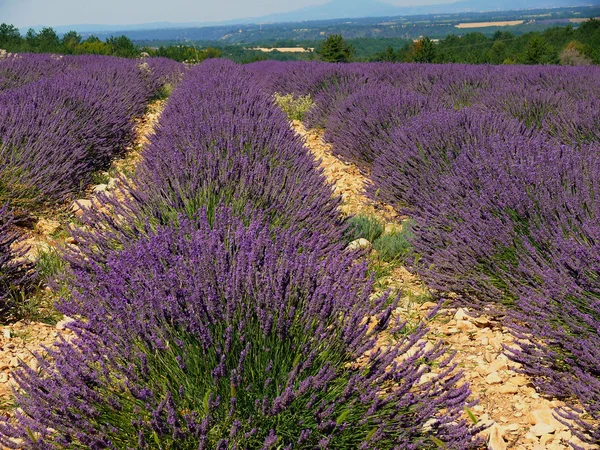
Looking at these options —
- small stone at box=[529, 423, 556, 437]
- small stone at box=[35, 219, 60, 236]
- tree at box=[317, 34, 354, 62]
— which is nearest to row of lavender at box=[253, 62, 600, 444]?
small stone at box=[529, 423, 556, 437]

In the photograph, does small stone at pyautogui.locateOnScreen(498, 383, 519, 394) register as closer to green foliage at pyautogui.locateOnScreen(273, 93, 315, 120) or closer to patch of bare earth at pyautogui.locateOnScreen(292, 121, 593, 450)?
patch of bare earth at pyautogui.locateOnScreen(292, 121, 593, 450)

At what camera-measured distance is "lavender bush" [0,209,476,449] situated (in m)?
1.41

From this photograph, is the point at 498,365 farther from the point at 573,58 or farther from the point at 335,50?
the point at 573,58

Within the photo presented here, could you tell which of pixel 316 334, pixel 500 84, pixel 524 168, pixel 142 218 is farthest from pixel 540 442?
pixel 500 84

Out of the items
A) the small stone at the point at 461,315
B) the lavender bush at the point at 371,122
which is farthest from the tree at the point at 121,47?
the small stone at the point at 461,315

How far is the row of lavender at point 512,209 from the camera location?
Answer: 2113mm

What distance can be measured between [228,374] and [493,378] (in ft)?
4.26

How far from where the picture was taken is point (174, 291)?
5.30 feet

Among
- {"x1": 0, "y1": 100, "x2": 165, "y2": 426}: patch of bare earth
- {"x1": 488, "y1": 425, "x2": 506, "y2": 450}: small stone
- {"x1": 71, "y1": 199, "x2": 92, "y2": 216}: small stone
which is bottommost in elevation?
{"x1": 488, "y1": 425, "x2": 506, "y2": 450}: small stone

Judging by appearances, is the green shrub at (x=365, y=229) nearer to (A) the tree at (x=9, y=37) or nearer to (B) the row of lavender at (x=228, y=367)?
(B) the row of lavender at (x=228, y=367)

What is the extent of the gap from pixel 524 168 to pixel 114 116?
477 centimetres

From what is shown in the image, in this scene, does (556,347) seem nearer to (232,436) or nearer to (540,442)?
(540,442)

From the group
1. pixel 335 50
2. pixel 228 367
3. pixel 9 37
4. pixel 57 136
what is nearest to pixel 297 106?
pixel 57 136

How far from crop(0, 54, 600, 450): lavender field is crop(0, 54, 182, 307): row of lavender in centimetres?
3
